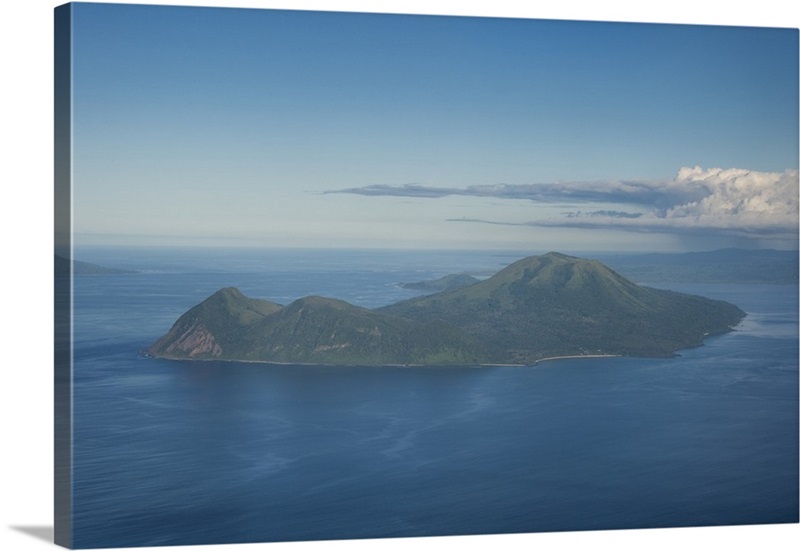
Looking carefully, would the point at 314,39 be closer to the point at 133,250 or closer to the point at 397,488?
the point at 133,250

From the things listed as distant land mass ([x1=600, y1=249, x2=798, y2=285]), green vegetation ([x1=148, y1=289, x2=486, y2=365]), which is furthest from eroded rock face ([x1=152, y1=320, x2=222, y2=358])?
distant land mass ([x1=600, y1=249, x2=798, y2=285])

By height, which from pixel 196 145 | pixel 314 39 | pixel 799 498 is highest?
pixel 314 39

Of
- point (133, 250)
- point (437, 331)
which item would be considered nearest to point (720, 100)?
point (437, 331)

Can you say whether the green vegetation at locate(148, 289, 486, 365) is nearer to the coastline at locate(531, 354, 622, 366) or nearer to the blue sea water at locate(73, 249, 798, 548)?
the blue sea water at locate(73, 249, 798, 548)

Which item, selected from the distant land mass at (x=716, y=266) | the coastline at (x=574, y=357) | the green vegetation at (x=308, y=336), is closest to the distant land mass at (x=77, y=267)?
the green vegetation at (x=308, y=336)

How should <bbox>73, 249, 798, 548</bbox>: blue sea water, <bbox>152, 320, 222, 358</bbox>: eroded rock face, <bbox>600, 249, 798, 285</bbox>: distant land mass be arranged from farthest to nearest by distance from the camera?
<bbox>600, 249, 798, 285</bbox>: distant land mass < <bbox>152, 320, 222, 358</bbox>: eroded rock face < <bbox>73, 249, 798, 548</bbox>: blue sea water

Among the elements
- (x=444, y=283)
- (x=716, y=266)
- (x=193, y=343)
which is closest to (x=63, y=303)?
(x=193, y=343)
